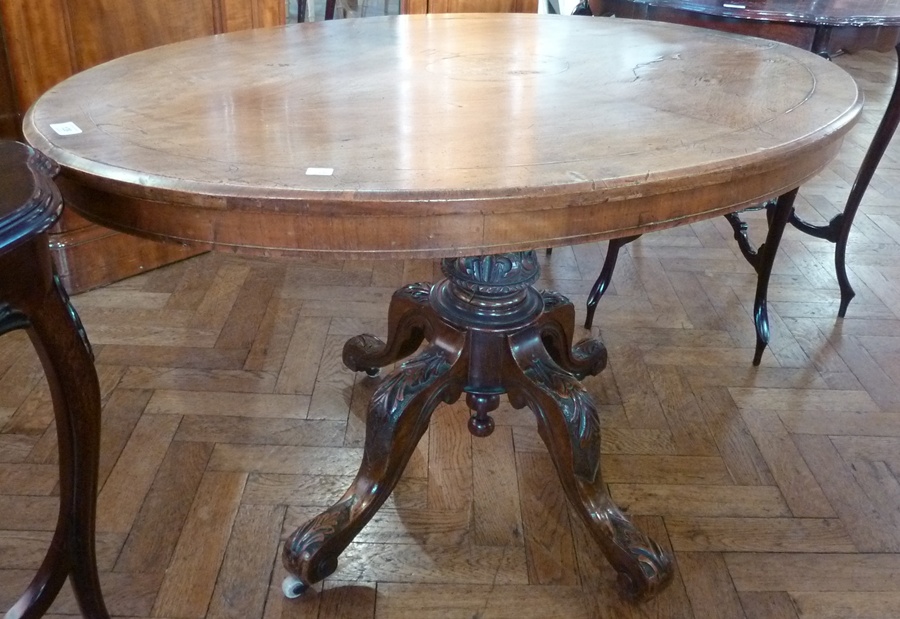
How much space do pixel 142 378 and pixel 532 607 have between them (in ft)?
2.65

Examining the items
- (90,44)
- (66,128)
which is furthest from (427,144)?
(90,44)

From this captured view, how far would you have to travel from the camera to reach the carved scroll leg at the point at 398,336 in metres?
1.16

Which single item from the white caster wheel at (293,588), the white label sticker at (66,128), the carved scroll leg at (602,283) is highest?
the white label sticker at (66,128)

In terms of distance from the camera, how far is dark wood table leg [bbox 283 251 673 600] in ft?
3.02

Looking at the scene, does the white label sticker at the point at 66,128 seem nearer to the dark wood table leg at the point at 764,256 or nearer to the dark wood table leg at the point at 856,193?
the dark wood table leg at the point at 764,256

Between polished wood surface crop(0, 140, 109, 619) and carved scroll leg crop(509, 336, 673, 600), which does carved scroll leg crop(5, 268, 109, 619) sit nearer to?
polished wood surface crop(0, 140, 109, 619)

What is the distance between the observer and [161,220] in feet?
A: 1.94

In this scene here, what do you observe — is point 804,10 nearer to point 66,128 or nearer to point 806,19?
point 806,19

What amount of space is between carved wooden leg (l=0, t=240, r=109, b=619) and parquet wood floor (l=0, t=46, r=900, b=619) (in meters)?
0.16

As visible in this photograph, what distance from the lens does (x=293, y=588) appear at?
3.05 feet

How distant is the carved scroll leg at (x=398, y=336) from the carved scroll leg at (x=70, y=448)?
1.69 feet

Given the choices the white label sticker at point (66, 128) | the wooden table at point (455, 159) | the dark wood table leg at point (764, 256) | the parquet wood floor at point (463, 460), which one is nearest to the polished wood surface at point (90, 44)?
the parquet wood floor at point (463, 460)

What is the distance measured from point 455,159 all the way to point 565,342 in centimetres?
65

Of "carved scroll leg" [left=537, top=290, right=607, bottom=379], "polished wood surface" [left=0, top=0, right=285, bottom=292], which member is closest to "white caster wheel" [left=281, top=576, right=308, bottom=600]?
"carved scroll leg" [left=537, top=290, right=607, bottom=379]
